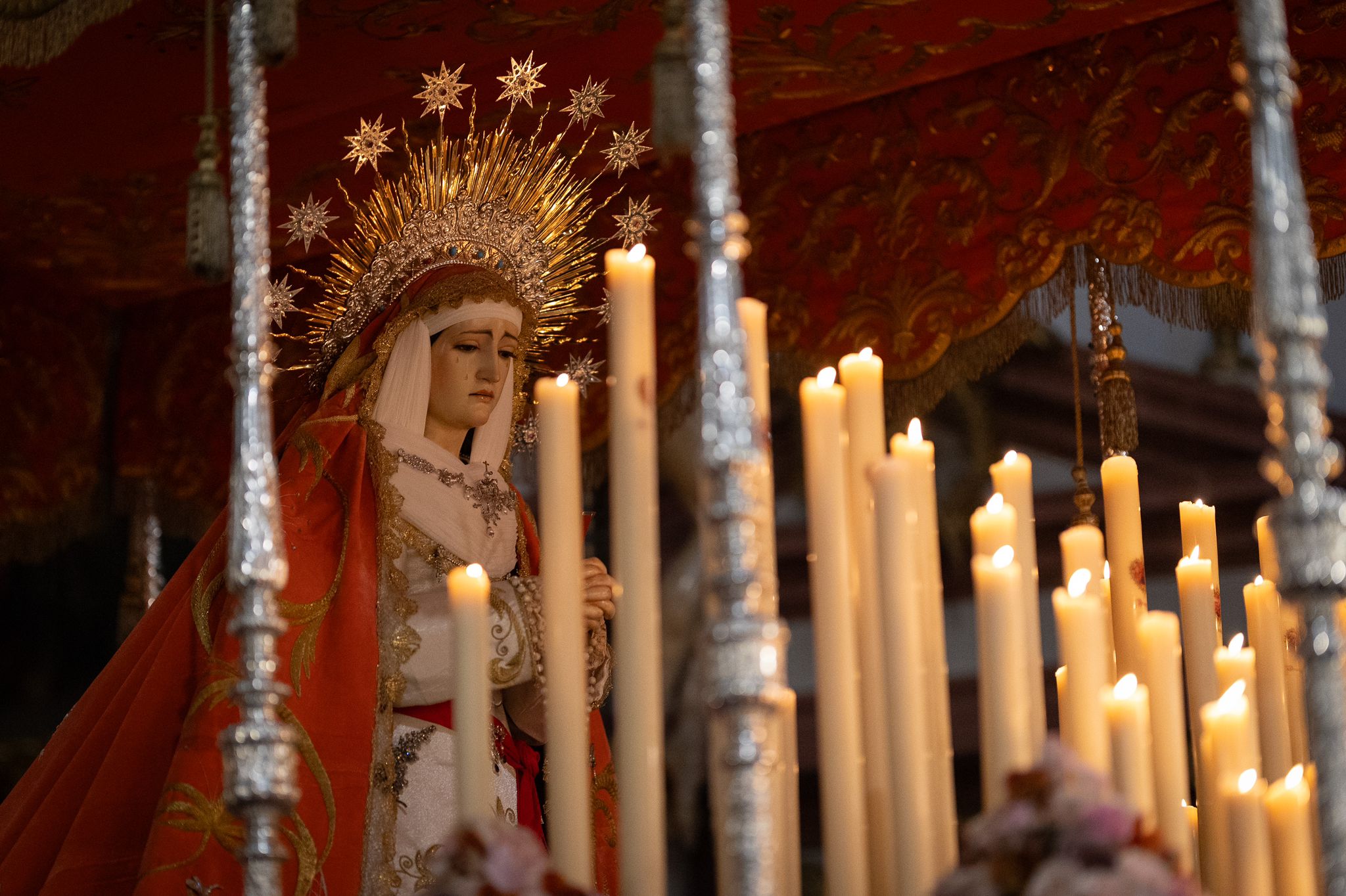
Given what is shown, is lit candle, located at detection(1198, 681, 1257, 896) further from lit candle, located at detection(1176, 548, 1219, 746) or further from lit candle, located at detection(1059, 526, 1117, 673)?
lit candle, located at detection(1176, 548, 1219, 746)

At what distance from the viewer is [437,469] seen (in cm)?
252

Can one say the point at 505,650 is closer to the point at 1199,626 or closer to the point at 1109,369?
the point at 1199,626

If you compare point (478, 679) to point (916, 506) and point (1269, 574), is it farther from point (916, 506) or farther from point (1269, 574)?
point (1269, 574)

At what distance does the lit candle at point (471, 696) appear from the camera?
1.31 metres

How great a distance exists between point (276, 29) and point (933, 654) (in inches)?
30.3

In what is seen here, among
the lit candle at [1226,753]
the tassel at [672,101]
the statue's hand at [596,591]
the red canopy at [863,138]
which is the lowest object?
the lit candle at [1226,753]

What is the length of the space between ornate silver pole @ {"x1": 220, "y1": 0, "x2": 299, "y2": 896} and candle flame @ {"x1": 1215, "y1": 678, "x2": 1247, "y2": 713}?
0.71 metres

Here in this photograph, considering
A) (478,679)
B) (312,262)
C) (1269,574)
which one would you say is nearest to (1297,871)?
(1269,574)

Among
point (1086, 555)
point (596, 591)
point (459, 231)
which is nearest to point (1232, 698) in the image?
point (1086, 555)

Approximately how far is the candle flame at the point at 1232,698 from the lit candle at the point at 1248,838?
63mm

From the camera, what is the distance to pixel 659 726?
1.26 meters

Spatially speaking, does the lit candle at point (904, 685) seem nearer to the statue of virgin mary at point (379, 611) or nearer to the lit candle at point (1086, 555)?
the lit candle at point (1086, 555)

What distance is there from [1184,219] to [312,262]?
5.97 feet

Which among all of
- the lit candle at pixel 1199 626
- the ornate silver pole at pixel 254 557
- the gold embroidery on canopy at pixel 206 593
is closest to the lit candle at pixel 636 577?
the ornate silver pole at pixel 254 557
